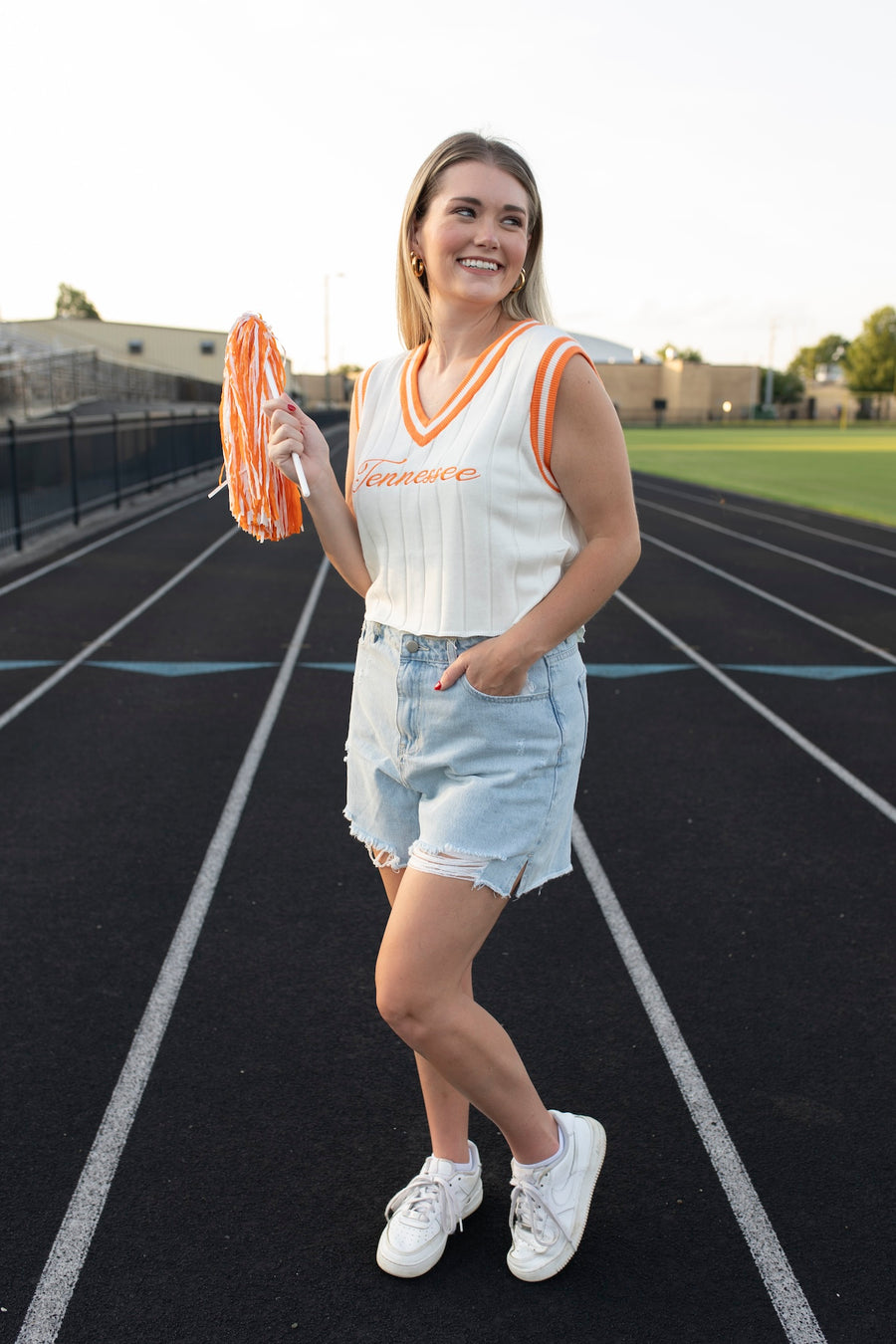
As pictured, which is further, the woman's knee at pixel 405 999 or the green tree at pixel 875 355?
the green tree at pixel 875 355

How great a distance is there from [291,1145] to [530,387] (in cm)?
197

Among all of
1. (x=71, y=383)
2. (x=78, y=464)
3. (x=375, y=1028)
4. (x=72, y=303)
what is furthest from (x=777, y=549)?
(x=72, y=303)

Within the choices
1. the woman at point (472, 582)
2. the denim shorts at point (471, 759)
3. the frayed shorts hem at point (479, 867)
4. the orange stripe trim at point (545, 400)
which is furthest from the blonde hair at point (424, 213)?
the frayed shorts hem at point (479, 867)

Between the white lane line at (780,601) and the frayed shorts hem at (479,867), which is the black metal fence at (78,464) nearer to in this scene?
the white lane line at (780,601)

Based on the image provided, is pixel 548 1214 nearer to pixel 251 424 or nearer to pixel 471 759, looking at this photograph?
pixel 471 759

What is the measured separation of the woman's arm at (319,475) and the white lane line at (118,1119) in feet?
5.12

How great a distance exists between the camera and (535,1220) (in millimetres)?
2533

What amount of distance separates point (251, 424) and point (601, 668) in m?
6.14

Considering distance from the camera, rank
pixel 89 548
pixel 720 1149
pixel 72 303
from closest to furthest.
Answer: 1. pixel 720 1149
2. pixel 89 548
3. pixel 72 303

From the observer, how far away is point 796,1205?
9.07ft

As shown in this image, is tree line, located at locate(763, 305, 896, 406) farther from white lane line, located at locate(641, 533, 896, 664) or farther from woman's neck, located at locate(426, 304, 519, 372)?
woman's neck, located at locate(426, 304, 519, 372)

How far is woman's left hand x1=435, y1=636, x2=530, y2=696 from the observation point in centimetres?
217

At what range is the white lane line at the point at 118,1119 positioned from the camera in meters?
2.45

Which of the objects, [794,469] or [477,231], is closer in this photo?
[477,231]
